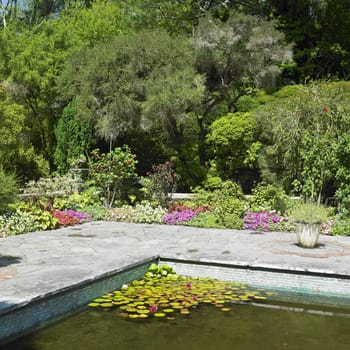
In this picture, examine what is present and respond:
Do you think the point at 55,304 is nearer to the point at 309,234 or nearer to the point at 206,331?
the point at 206,331

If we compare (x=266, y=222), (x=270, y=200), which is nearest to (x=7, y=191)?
(x=266, y=222)

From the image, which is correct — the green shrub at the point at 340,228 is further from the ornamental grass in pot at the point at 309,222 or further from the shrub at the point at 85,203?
the shrub at the point at 85,203

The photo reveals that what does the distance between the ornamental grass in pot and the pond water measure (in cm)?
257

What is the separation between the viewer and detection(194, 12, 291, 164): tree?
15.0m

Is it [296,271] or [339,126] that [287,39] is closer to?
[339,126]

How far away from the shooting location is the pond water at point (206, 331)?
14.3 feet

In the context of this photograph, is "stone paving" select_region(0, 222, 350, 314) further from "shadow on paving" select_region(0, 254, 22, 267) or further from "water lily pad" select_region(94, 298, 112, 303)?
"water lily pad" select_region(94, 298, 112, 303)

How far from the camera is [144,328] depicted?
4773 mm

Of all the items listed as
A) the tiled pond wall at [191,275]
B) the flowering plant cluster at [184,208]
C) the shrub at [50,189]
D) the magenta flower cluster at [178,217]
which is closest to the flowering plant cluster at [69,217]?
the shrub at [50,189]

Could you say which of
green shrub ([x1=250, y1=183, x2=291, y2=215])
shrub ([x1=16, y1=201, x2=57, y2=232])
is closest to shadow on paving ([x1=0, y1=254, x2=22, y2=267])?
shrub ([x1=16, y1=201, x2=57, y2=232])

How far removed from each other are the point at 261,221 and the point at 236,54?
662 cm

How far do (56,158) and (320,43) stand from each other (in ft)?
34.7

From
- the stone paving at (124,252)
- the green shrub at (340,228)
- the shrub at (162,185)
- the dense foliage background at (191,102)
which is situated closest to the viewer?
the stone paving at (124,252)

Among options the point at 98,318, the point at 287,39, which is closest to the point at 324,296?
the point at 98,318
